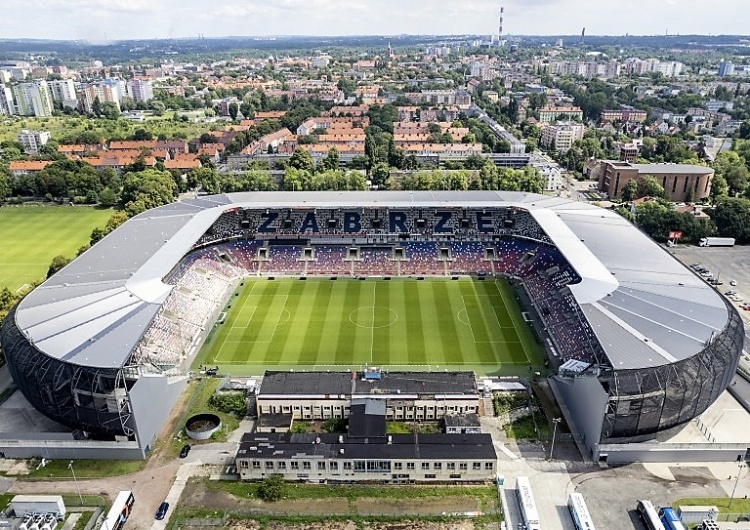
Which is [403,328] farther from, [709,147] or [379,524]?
[709,147]

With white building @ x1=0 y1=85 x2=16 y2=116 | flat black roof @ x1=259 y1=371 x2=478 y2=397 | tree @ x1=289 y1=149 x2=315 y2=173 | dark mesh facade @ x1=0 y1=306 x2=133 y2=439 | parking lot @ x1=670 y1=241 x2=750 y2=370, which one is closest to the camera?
dark mesh facade @ x1=0 y1=306 x2=133 y2=439

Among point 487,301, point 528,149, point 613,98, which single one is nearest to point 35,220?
point 487,301

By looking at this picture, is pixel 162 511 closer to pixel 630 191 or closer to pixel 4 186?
pixel 630 191

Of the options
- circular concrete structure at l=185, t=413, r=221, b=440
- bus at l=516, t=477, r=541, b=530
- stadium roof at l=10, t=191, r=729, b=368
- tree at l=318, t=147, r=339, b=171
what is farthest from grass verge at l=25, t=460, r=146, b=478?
tree at l=318, t=147, r=339, b=171

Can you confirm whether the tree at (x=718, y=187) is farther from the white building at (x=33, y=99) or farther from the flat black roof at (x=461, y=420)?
the white building at (x=33, y=99)

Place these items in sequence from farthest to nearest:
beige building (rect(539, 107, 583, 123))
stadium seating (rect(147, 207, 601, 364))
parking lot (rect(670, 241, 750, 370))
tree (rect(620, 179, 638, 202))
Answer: beige building (rect(539, 107, 583, 123)) → tree (rect(620, 179, 638, 202)) → stadium seating (rect(147, 207, 601, 364)) → parking lot (rect(670, 241, 750, 370))

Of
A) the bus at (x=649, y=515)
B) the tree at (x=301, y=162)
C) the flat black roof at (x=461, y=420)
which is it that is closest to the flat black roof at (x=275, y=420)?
the flat black roof at (x=461, y=420)

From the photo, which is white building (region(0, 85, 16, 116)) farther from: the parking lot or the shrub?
the parking lot
